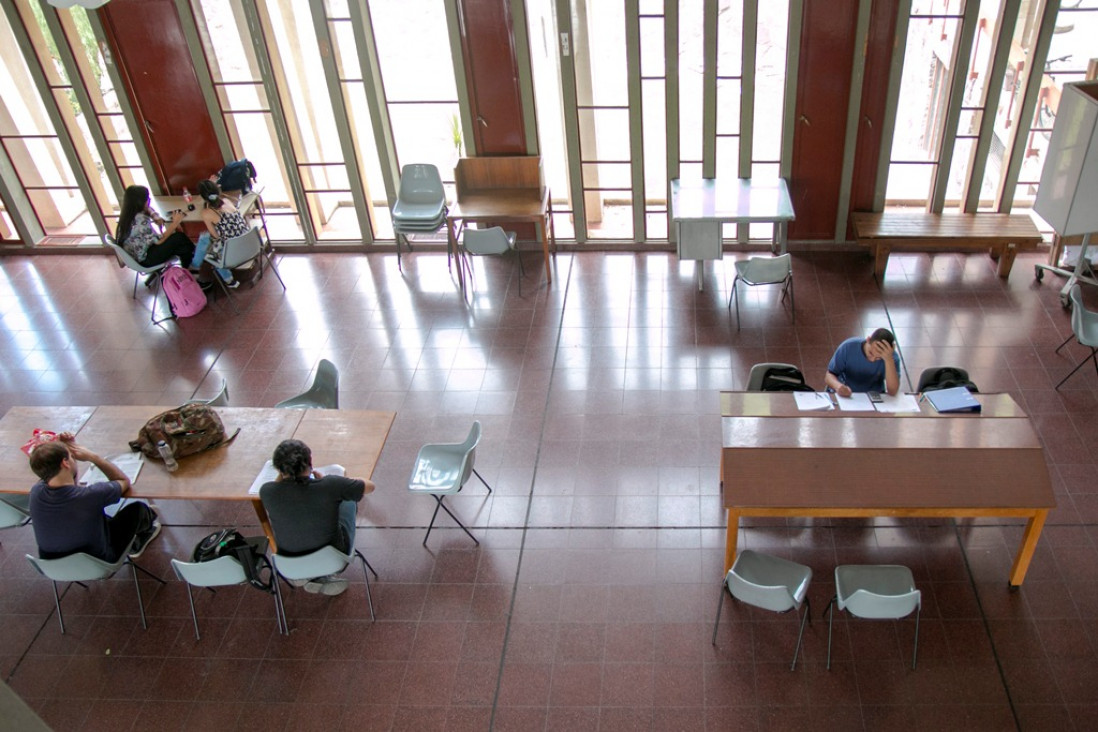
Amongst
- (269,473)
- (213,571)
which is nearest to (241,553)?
(213,571)

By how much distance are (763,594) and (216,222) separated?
638 centimetres

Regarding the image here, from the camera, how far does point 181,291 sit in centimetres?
822

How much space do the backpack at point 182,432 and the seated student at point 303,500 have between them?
827 mm

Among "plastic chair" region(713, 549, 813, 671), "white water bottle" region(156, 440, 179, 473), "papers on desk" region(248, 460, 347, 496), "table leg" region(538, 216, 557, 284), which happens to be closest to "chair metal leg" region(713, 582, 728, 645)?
"plastic chair" region(713, 549, 813, 671)

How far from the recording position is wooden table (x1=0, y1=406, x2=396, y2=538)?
5.11m

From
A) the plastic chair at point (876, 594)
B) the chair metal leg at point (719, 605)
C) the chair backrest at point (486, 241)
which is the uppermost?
the chair backrest at point (486, 241)

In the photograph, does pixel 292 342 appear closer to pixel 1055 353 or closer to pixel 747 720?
pixel 747 720

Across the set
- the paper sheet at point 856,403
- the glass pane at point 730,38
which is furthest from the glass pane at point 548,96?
the paper sheet at point 856,403

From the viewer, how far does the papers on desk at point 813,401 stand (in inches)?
209

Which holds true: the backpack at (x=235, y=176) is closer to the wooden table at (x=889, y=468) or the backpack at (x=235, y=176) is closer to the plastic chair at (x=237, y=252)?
the plastic chair at (x=237, y=252)

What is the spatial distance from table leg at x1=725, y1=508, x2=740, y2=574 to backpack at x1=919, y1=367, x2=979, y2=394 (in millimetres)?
1759

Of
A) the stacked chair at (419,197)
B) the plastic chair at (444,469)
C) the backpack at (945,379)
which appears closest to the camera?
the plastic chair at (444,469)

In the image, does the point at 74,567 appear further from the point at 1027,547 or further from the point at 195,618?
the point at 1027,547

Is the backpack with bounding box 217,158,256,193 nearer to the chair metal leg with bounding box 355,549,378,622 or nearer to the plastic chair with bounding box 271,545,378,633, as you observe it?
the chair metal leg with bounding box 355,549,378,622
